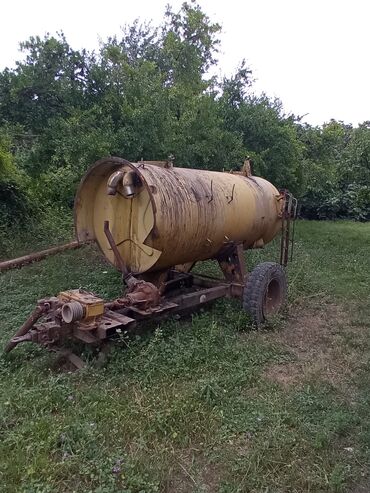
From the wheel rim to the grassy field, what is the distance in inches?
14.7

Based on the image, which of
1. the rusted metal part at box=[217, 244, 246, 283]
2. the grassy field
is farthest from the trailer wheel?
the rusted metal part at box=[217, 244, 246, 283]

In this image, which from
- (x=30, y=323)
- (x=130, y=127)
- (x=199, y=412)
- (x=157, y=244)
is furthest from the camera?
(x=130, y=127)

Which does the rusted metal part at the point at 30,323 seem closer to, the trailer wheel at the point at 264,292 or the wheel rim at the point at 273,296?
the trailer wheel at the point at 264,292

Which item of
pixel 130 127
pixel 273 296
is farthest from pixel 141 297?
pixel 130 127

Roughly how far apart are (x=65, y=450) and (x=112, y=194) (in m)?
2.74

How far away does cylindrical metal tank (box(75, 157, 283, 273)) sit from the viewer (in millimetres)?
4985

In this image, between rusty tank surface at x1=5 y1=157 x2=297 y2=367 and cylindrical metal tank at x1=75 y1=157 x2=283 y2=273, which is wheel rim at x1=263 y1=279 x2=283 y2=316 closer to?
rusty tank surface at x1=5 y1=157 x2=297 y2=367

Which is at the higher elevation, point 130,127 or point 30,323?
point 130,127

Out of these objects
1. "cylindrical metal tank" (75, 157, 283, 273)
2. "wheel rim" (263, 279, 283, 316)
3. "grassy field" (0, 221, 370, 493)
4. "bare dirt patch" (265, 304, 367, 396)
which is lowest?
"bare dirt patch" (265, 304, 367, 396)

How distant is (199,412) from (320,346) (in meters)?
2.21

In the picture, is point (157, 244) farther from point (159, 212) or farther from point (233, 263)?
point (233, 263)

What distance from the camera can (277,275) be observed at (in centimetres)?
634

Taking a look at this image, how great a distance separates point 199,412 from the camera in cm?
366

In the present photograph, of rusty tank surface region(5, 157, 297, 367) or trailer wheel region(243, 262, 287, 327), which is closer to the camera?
Answer: rusty tank surface region(5, 157, 297, 367)
